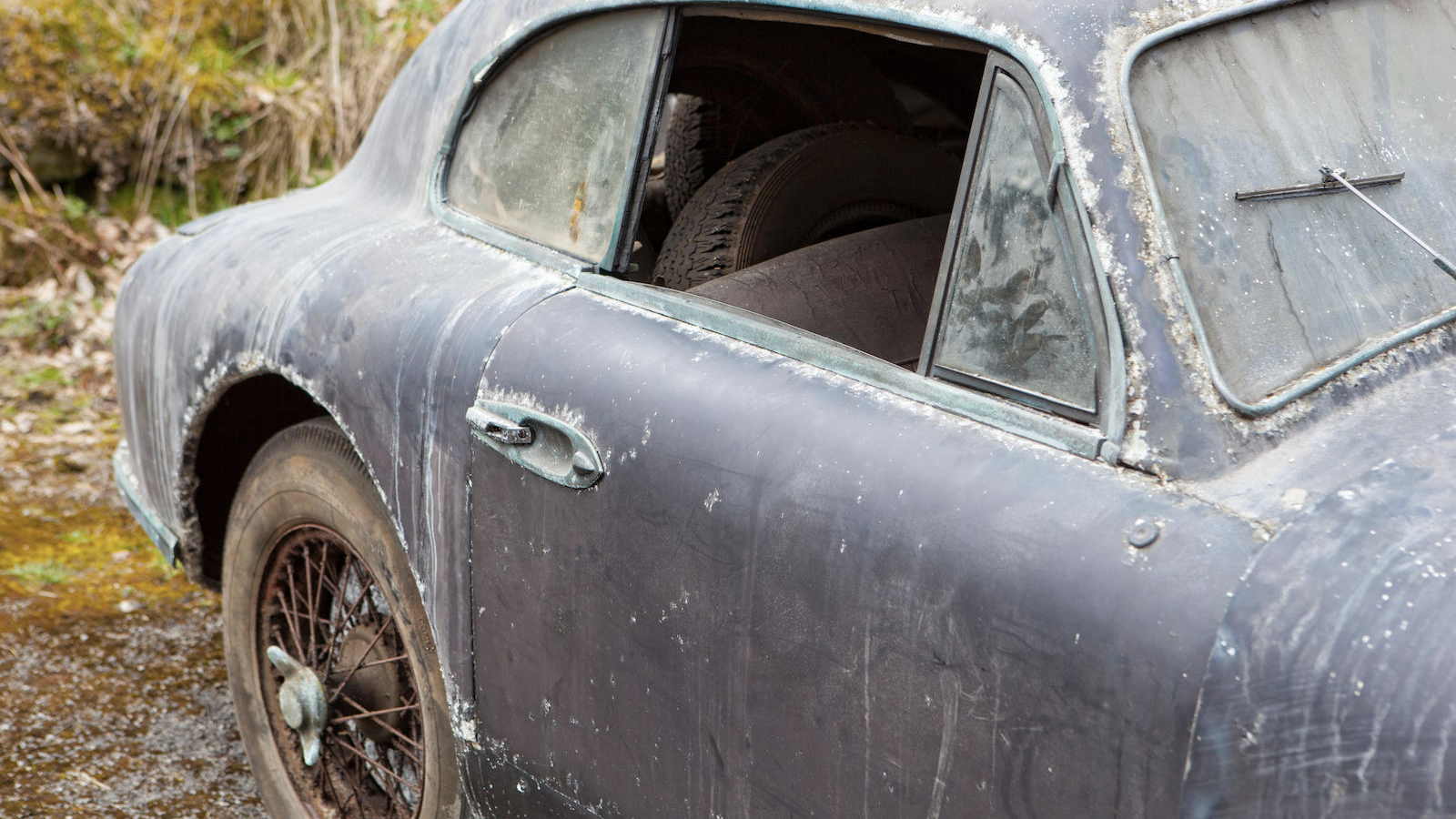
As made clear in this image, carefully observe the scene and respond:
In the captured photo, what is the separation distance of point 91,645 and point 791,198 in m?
2.38

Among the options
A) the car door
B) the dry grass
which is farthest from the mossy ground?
the car door

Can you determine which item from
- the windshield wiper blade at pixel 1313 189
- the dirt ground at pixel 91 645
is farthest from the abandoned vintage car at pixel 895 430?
the dirt ground at pixel 91 645

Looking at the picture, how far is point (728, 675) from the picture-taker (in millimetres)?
1720

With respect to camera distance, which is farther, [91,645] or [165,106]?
[165,106]

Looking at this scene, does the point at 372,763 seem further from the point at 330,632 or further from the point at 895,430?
the point at 895,430

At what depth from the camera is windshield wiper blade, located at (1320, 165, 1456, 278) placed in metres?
1.68

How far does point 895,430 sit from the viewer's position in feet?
5.33

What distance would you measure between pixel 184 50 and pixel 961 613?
6024 millimetres

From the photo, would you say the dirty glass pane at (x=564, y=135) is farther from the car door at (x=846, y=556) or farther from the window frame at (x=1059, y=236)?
the window frame at (x=1059, y=236)

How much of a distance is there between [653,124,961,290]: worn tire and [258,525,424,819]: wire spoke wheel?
2.89 ft

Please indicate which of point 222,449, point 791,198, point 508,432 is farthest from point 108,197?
point 508,432

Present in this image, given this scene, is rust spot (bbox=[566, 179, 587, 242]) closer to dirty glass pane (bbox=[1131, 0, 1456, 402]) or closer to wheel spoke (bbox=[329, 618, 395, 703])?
wheel spoke (bbox=[329, 618, 395, 703])

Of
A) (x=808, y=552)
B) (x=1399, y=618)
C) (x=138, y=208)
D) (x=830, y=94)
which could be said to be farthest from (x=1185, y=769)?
(x=138, y=208)

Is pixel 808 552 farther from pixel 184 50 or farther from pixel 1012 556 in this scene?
pixel 184 50
